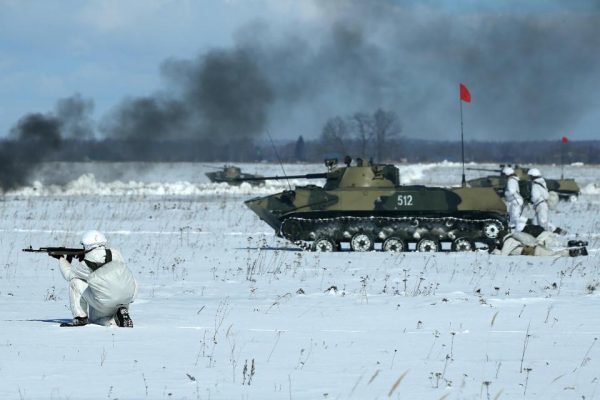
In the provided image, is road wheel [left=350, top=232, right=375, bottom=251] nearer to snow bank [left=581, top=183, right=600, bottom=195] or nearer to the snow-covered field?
the snow-covered field

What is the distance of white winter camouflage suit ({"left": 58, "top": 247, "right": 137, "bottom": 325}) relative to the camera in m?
13.0

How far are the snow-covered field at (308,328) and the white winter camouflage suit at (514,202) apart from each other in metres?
2.08

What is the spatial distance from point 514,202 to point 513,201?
0.12 feet

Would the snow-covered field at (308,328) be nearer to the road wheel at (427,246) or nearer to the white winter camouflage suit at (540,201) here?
the white winter camouflage suit at (540,201)

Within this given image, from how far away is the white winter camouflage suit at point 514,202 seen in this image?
29062 millimetres

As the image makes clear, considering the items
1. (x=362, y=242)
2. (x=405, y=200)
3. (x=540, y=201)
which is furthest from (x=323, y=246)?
(x=540, y=201)

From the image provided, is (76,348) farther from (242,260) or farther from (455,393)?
(242,260)

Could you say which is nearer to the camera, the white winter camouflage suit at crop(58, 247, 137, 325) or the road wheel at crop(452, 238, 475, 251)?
the white winter camouflage suit at crop(58, 247, 137, 325)

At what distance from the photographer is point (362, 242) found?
27828 millimetres

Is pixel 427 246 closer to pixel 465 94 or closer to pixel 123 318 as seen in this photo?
pixel 465 94

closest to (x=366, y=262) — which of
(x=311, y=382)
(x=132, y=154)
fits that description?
(x=311, y=382)

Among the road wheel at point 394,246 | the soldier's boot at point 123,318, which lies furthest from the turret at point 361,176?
the soldier's boot at point 123,318

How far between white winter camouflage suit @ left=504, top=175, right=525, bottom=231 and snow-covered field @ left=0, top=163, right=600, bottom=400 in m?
2.08

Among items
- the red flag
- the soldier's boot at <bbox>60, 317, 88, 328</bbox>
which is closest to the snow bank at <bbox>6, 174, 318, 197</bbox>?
the red flag
